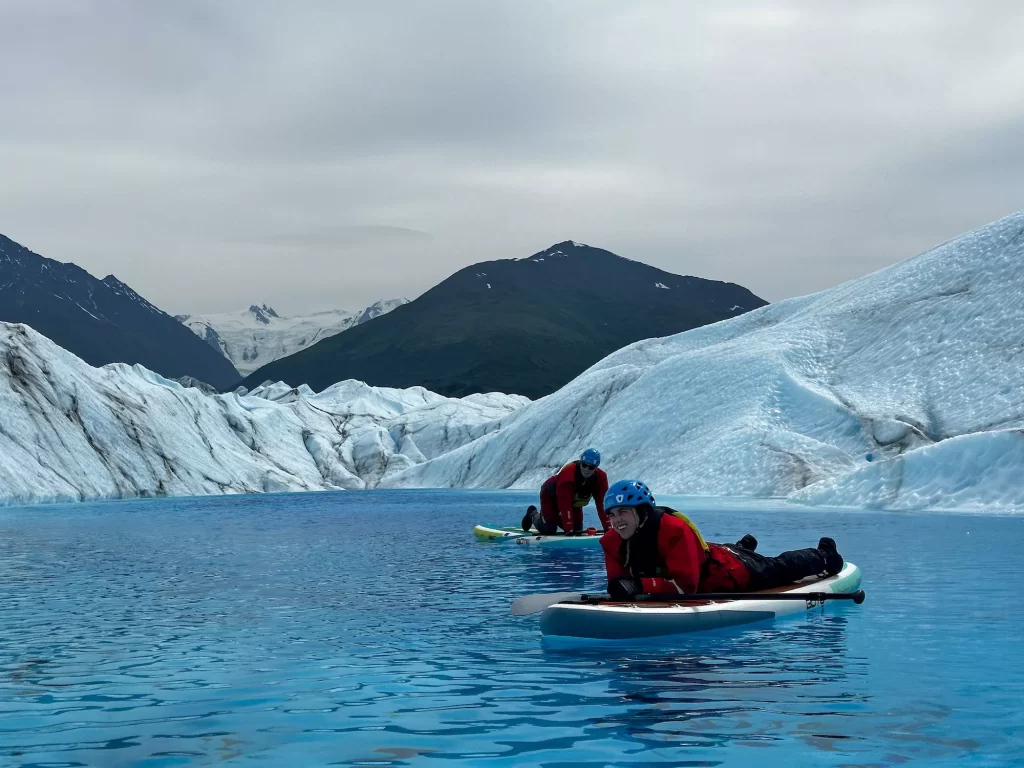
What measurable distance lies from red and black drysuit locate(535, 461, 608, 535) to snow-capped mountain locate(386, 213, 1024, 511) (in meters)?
16.7

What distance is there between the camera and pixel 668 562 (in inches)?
484

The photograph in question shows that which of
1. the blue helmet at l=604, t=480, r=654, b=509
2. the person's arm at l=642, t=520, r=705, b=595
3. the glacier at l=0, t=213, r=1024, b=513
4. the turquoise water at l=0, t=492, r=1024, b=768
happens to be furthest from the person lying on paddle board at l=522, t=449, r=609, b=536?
the glacier at l=0, t=213, r=1024, b=513

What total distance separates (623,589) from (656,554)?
27.9 inches

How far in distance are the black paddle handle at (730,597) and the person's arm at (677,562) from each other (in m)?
0.13

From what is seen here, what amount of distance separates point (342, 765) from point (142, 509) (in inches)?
1714

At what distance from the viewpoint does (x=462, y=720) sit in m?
8.19

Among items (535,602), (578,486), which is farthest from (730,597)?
(578,486)

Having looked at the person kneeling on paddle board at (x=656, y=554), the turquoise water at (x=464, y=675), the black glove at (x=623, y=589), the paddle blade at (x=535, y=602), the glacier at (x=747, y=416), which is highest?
the glacier at (x=747, y=416)

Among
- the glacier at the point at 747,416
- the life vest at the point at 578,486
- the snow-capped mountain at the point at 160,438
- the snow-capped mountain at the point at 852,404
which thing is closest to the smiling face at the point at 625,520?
the life vest at the point at 578,486

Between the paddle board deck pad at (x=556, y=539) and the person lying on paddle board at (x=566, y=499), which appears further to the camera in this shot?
the person lying on paddle board at (x=566, y=499)

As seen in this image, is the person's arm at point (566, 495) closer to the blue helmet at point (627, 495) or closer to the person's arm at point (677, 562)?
the person's arm at point (677, 562)

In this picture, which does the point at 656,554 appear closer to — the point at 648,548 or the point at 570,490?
the point at 648,548

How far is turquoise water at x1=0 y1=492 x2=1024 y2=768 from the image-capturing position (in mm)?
7336

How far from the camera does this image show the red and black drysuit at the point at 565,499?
82.0 ft
